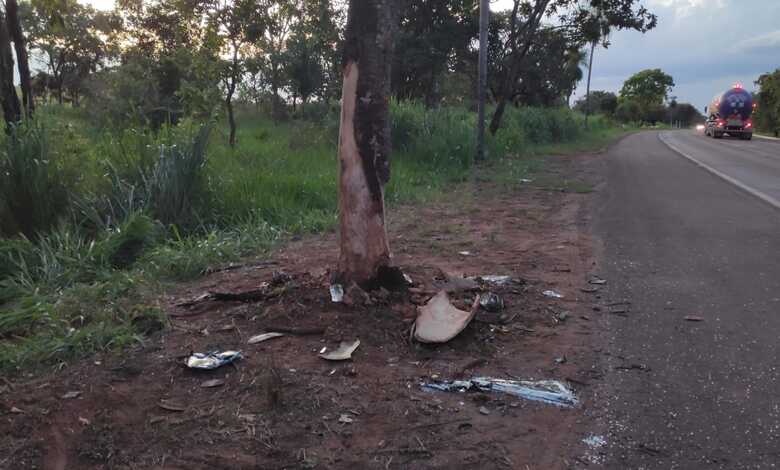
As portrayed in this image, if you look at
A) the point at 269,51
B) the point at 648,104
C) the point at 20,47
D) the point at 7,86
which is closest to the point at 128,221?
the point at 7,86

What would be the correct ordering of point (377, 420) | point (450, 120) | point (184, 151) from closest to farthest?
point (377, 420), point (184, 151), point (450, 120)

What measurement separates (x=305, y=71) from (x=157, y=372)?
19.7m

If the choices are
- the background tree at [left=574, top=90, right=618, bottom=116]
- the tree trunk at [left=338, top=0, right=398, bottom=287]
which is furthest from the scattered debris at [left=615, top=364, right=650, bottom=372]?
the background tree at [left=574, top=90, right=618, bottom=116]

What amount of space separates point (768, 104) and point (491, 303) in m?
45.6

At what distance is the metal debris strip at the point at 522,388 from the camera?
3.16 metres

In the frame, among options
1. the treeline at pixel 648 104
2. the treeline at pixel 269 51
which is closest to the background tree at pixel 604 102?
the treeline at pixel 648 104

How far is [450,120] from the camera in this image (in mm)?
15445

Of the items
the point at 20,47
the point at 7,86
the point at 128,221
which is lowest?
the point at 128,221

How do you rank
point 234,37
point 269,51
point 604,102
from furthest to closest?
point 604,102 < point 269,51 < point 234,37

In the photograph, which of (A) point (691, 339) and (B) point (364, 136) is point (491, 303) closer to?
(A) point (691, 339)

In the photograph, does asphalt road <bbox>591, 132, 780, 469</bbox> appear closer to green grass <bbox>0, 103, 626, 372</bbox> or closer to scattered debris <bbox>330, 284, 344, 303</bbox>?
scattered debris <bbox>330, 284, 344, 303</bbox>

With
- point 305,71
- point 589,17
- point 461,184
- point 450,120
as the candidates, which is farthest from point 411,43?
point 461,184

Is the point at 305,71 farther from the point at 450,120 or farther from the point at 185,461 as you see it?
the point at 185,461

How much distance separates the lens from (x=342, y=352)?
141 inches
